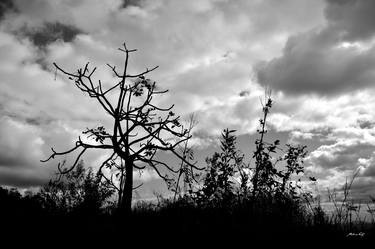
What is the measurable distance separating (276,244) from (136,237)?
91.0 inches

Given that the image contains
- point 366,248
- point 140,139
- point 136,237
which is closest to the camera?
point 366,248

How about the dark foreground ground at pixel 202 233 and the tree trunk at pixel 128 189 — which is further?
the tree trunk at pixel 128 189

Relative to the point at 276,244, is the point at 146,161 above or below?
above

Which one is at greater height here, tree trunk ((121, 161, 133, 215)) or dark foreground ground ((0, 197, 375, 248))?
tree trunk ((121, 161, 133, 215))

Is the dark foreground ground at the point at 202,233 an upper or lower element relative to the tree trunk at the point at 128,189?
lower

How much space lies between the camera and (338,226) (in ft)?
16.1

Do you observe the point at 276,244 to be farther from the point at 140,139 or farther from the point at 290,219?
the point at 140,139

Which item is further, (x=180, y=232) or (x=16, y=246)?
(x=180, y=232)

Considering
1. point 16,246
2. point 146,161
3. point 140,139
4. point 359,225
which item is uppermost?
point 140,139

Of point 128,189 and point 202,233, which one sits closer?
point 202,233

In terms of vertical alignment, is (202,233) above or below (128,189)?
below

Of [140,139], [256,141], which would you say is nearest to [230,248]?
[256,141]

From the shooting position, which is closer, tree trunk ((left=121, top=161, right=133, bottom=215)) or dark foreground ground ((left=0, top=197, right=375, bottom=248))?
dark foreground ground ((left=0, top=197, right=375, bottom=248))

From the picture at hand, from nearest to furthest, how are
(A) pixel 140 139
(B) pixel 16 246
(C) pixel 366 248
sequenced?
(C) pixel 366 248 < (B) pixel 16 246 < (A) pixel 140 139
